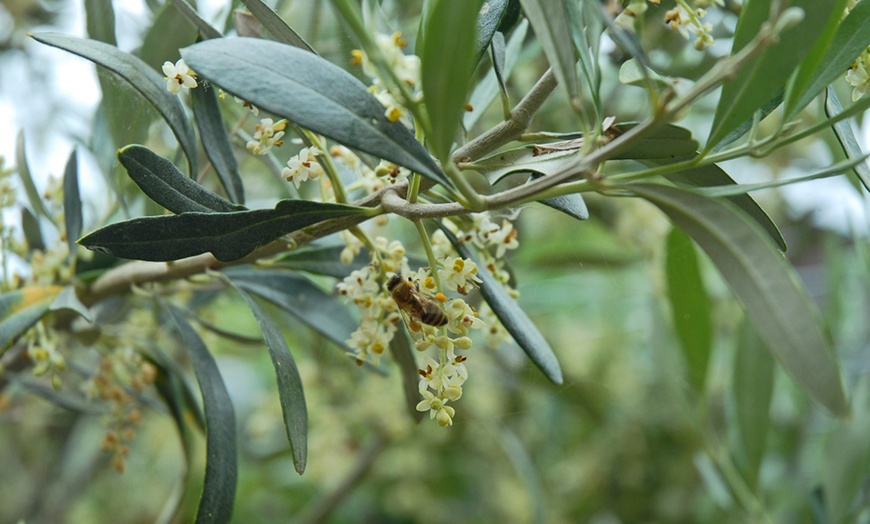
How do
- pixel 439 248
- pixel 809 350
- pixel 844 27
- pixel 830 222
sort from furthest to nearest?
pixel 830 222, pixel 439 248, pixel 844 27, pixel 809 350

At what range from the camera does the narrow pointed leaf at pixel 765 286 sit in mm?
390

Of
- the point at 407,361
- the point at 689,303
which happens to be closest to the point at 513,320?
the point at 407,361

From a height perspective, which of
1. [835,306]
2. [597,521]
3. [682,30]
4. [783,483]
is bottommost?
[597,521]

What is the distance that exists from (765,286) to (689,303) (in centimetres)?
52

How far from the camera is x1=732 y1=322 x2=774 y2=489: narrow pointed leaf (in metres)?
1.06

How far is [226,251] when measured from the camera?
0.53 meters

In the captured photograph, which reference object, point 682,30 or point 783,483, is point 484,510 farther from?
point 682,30

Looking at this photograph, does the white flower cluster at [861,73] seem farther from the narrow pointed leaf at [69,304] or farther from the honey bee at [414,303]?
the narrow pointed leaf at [69,304]

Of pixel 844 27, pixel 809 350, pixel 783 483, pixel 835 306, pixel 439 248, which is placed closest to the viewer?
pixel 809 350

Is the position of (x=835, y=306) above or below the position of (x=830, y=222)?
above

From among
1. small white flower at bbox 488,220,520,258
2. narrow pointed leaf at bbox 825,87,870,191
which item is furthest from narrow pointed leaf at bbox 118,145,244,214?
narrow pointed leaf at bbox 825,87,870,191

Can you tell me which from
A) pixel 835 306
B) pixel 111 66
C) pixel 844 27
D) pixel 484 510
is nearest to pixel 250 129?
pixel 111 66

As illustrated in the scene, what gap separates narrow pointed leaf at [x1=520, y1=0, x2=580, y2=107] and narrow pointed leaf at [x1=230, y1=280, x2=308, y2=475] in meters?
0.29

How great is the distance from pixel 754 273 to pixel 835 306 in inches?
42.3
